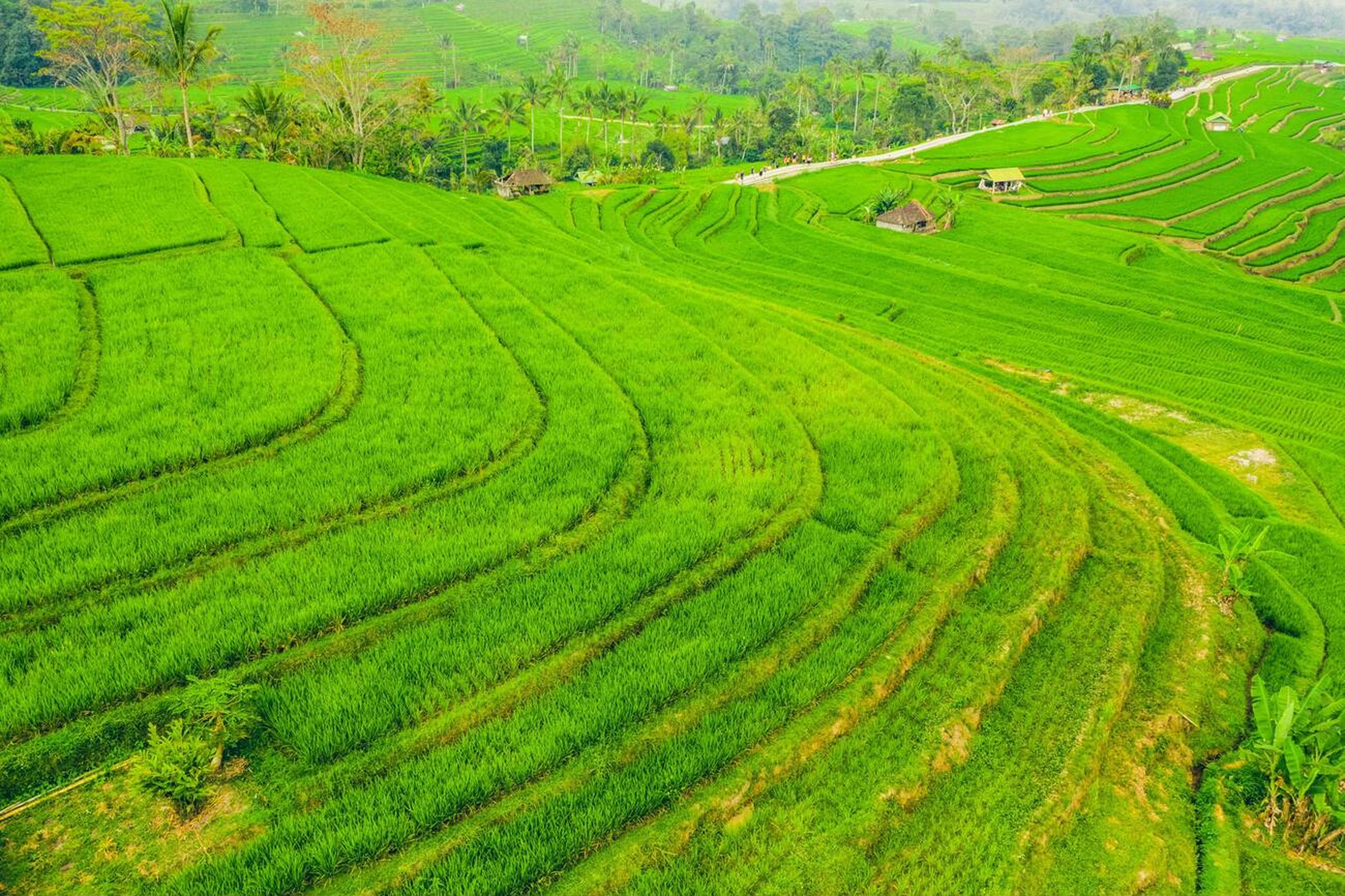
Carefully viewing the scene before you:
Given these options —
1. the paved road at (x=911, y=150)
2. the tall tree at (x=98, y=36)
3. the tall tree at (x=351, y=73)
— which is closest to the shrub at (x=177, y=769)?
the tall tree at (x=98, y=36)

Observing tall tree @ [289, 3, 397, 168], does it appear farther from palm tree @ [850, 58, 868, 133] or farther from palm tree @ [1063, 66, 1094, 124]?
palm tree @ [1063, 66, 1094, 124]

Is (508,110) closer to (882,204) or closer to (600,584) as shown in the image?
(882,204)

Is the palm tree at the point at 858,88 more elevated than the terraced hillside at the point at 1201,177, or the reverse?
the palm tree at the point at 858,88

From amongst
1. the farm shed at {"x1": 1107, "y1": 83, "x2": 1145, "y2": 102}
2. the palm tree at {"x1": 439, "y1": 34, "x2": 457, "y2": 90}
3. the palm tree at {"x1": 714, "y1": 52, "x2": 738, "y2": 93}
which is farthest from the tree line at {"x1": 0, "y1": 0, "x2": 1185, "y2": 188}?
the farm shed at {"x1": 1107, "y1": 83, "x2": 1145, "y2": 102}

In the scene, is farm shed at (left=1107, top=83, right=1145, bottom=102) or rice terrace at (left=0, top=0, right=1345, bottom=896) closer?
rice terrace at (left=0, top=0, right=1345, bottom=896)

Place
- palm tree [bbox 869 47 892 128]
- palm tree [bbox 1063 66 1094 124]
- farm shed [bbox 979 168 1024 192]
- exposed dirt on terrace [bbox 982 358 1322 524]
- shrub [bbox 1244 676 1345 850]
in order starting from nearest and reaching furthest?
shrub [bbox 1244 676 1345 850] < exposed dirt on terrace [bbox 982 358 1322 524] < farm shed [bbox 979 168 1024 192] < palm tree [bbox 1063 66 1094 124] < palm tree [bbox 869 47 892 128]

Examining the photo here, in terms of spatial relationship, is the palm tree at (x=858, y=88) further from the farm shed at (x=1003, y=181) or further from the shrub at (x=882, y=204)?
the shrub at (x=882, y=204)

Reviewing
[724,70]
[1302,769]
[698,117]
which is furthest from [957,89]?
[1302,769]
